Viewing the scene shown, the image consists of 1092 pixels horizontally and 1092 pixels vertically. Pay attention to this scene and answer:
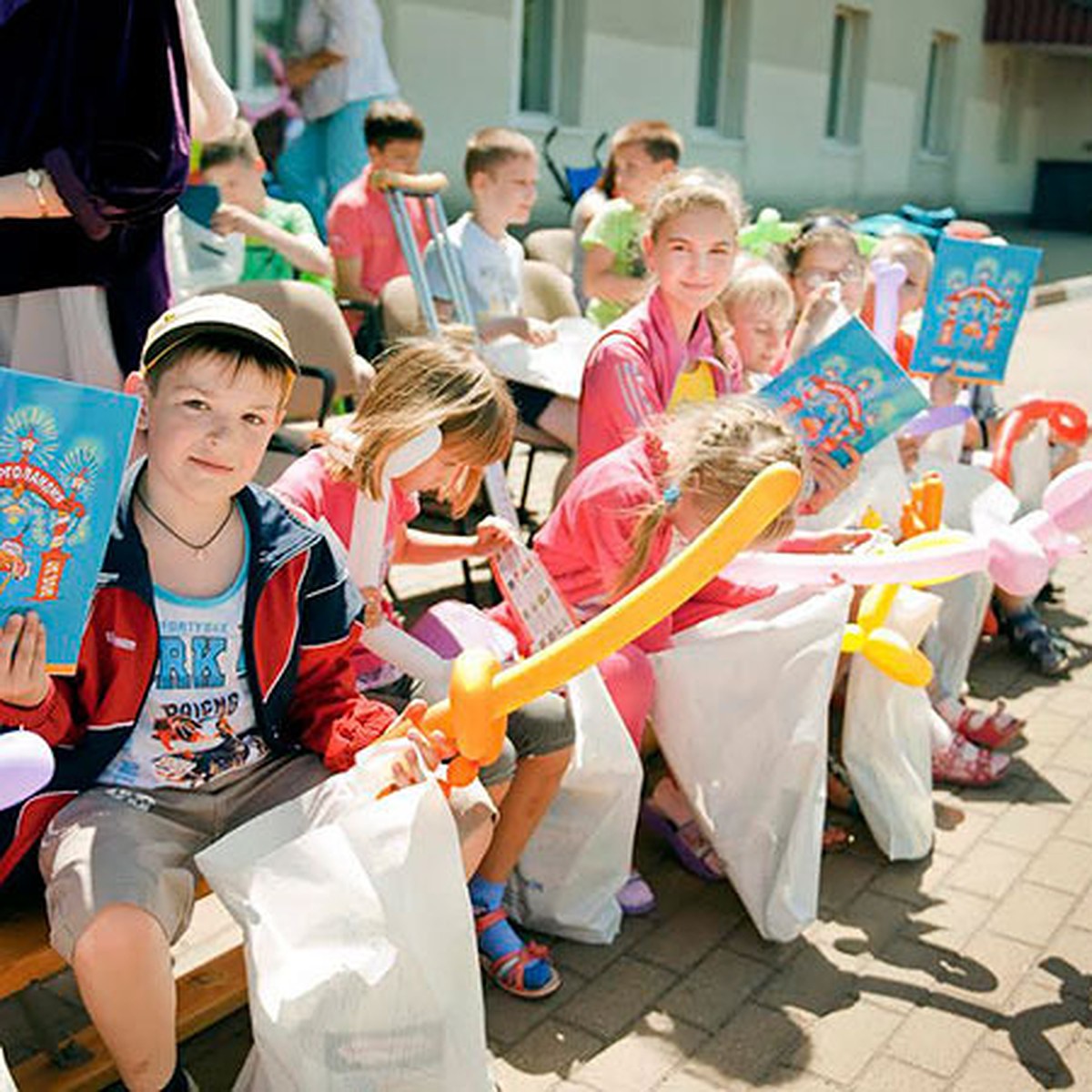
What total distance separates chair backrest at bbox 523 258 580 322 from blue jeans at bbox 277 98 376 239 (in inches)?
104

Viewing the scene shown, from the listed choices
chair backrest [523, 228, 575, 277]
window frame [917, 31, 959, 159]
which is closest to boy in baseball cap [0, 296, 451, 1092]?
chair backrest [523, 228, 575, 277]

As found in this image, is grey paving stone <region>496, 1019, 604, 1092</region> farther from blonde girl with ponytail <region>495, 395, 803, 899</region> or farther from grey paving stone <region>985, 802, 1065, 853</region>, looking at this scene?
grey paving stone <region>985, 802, 1065, 853</region>

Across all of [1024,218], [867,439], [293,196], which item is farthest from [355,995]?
[1024,218]

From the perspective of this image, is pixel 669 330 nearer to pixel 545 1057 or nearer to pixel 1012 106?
pixel 545 1057

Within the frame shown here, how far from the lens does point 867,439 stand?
11.5 feet

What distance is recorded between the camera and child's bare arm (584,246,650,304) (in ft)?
17.9

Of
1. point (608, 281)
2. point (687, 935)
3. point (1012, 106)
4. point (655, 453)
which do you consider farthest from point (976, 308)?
point (1012, 106)

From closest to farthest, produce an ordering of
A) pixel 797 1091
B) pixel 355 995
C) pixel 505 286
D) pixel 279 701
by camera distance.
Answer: pixel 355 995
pixel 279 701
pixel 797 1091
pixel 505 286

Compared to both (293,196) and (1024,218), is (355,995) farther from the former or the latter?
(1024,218)

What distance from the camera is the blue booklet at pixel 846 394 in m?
3.43

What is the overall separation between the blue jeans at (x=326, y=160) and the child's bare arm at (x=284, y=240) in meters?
2.74

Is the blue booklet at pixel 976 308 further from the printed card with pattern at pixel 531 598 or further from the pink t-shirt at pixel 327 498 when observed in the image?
the pink t-shirt at pixel 327 498

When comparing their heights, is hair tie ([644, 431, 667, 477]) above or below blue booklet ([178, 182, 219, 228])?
below

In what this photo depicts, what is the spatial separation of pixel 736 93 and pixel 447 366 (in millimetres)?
13705
